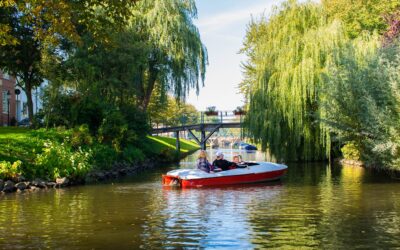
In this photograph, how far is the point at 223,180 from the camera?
72.1ft

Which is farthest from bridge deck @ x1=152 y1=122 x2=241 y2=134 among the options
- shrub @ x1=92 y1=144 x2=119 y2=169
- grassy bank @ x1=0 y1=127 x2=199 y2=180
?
shrub @ x1=92 y1=144 x2=119 y2=169

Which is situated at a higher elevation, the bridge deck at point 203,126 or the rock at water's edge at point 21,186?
the bridge deck at point 203,126

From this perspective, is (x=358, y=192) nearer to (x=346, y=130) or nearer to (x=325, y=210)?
(x=325, y=210)

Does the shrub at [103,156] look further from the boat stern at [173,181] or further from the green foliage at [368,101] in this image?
the green foliage at [368,101]

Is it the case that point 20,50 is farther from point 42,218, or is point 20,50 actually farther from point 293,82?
point 42,218

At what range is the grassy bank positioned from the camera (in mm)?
21719

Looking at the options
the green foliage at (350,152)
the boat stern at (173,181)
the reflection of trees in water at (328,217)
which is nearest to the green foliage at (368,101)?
the reflection of trees in water at (328,217)

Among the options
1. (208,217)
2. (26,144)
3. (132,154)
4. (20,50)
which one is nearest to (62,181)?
(26,144)

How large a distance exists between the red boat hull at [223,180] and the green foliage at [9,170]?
5.70 meters

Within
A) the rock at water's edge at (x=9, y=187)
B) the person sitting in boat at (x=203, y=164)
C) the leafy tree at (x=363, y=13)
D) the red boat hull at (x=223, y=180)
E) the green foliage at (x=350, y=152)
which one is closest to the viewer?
the rock at water's edge at (x=9, y=187)

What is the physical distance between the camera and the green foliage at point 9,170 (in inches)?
794

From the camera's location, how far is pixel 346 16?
44000 mm

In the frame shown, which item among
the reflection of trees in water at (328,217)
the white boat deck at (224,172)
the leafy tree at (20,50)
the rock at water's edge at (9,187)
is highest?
the leafy tree at (20,50)

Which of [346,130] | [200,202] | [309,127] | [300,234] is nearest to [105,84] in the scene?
[309,127]
